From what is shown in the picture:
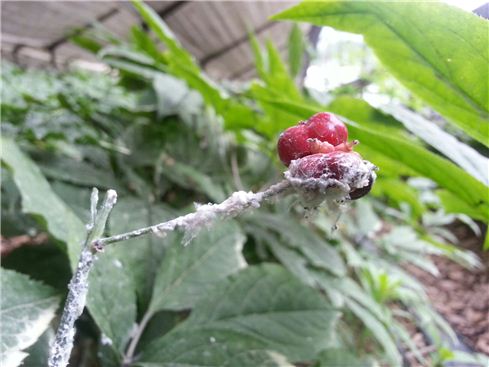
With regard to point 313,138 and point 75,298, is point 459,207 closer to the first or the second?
point 313,138

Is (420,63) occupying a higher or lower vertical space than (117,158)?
lower

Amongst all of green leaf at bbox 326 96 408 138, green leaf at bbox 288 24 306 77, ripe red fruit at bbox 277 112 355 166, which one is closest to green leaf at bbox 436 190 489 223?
green leaf at bbox 326 96 408 138

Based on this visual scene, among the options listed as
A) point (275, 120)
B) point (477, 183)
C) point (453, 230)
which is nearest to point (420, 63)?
point (477, 183)

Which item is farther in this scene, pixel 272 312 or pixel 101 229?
pixel 272 312

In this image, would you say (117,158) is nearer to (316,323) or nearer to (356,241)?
(316,323)

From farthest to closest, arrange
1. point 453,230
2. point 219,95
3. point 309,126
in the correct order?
point 453,230 < point 219,95 < point 309,126

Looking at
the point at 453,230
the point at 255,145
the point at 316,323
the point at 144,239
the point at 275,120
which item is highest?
the point at 453,230

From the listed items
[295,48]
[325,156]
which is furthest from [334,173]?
[295,48]

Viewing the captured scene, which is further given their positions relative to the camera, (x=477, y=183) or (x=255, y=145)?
(x=255, y=145)
